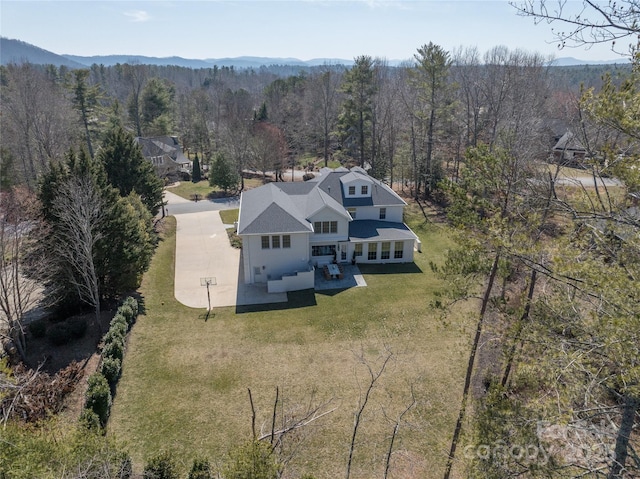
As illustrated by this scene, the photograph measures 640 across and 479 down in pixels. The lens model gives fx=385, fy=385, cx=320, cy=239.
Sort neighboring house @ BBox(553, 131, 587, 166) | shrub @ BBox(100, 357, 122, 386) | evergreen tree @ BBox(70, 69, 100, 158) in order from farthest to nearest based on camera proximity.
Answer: evergreen tree @ BBox(70, 69, 100, 158)
shrub @ BBox(100, 357, 122, 386)
neighboring house @ BBox(553, 131, 587, 166)

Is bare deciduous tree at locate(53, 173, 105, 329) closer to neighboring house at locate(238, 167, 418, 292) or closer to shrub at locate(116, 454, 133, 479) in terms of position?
neighboring house at locate(238, 167, 418, 292)

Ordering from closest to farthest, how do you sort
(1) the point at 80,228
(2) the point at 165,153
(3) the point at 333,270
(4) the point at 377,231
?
(1) the point at 80,228 < (3) the point at 333,270 < (4) the point at 377,231 < (2) the point at 165,153

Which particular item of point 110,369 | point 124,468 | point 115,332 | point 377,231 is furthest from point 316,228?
point 124,468

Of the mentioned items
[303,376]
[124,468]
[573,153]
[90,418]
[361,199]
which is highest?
[573,153]

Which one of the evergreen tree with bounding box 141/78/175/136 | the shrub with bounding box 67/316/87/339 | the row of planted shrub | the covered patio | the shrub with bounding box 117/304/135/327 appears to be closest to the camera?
the row of planted shrub

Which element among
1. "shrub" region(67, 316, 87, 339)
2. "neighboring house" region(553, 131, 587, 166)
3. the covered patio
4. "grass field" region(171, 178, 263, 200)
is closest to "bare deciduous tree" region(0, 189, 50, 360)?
"shrub" region(67, 316, 87, 339)

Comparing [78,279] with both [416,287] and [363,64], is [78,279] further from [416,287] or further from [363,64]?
[363,64]

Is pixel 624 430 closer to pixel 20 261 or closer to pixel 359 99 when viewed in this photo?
pixel 20 261
